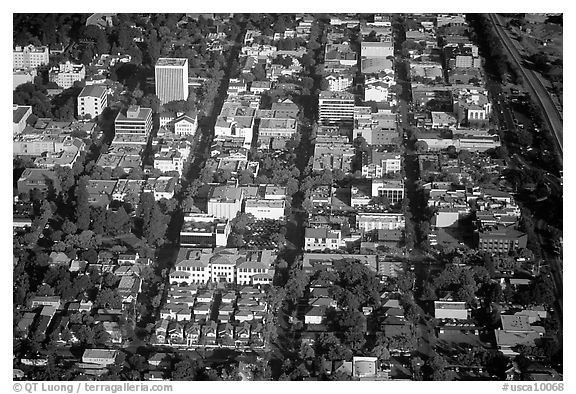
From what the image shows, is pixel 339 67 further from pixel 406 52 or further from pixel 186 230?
pixel 186 230

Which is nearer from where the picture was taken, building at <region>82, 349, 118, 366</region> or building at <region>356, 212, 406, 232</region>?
building at <region>82, 349, 118, 366</region>

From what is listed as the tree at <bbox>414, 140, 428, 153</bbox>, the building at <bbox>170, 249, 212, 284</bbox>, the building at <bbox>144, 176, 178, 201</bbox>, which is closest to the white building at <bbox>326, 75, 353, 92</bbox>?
the tree at <bbox>414, 140, 428, 153</bbox>

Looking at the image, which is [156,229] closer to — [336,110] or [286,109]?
[286,109]

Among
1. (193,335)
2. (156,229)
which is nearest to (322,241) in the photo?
(156,229)

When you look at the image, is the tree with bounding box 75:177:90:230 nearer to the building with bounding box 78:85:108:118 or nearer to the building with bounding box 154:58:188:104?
the building with bounding box 78:85:108:118

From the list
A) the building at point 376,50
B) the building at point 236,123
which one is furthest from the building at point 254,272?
the building at point 376,50

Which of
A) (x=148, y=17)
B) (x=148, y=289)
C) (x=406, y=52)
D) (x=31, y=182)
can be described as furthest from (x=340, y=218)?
(x=148, y=17)

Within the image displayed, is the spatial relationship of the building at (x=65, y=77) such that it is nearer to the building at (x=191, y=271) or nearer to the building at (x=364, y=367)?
the building at (x=191, y=271)
